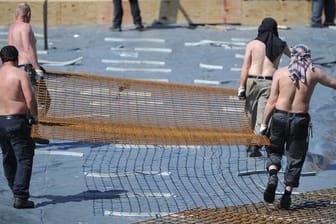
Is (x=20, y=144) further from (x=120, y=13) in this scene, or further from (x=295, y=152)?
(x=120, y=13)

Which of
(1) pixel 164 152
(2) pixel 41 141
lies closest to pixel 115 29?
(1) pixel 164 152

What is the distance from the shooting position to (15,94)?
9.03 m

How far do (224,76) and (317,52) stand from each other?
2.03 meters

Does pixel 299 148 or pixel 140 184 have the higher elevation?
pixel 299 148

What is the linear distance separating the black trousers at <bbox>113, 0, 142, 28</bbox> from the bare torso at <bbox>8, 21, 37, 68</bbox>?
5.76 meters

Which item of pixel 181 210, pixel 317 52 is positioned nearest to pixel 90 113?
pixel 181 210

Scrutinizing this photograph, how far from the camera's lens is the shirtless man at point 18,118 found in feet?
29.6

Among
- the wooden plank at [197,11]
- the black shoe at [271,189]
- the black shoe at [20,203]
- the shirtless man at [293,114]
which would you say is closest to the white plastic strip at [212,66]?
the wooden plank at [197,11]

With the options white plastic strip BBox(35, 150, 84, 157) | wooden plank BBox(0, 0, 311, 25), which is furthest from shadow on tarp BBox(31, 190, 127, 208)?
wooden plank BBox(0, 0, 311, 25)

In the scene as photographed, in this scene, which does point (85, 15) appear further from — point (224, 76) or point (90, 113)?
point (90, 113)

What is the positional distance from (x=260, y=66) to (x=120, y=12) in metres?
6.35

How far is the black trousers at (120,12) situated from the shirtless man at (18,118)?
26.3 ft

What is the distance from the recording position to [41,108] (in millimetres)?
11078

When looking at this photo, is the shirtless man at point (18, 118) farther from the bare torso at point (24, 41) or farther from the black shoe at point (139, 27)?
the black shoe at point (139, 27)
